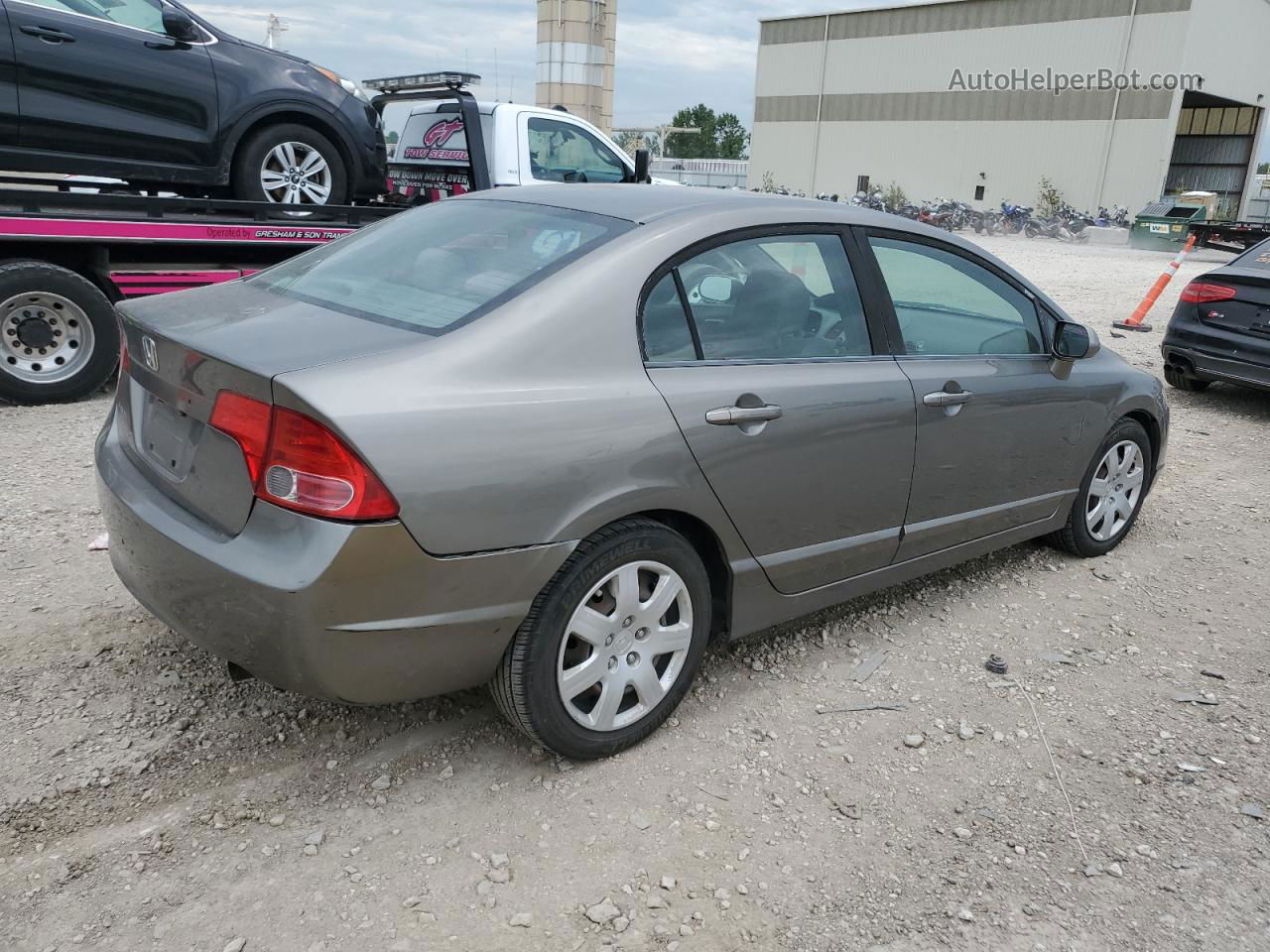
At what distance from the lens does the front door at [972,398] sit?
11.6ft

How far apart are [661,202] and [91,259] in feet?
15.4

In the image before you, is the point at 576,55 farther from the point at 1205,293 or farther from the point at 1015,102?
the point at 1205,293

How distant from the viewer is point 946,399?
11.5 ft

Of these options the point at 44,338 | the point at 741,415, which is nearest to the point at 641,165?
the point at 44,338

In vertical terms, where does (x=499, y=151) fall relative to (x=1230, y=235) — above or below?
above

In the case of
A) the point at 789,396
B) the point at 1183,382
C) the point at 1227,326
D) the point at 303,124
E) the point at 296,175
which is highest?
the point at 303,124

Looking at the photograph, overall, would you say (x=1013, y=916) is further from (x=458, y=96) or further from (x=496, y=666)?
(x=458, y=96)

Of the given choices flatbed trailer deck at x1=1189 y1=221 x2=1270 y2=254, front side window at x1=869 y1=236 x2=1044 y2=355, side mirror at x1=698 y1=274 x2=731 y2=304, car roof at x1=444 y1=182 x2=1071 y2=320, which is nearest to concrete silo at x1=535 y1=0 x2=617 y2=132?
flatbed trailer deck at x1=1189 y1=221 x2=1270 y2=254

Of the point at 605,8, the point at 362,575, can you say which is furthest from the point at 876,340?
the point at 605,8

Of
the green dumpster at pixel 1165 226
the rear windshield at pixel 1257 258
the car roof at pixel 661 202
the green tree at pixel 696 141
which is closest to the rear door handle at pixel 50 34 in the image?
the car roof at pixel 661 202

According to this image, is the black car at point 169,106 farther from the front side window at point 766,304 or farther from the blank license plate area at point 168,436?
the front side window at point 766,304

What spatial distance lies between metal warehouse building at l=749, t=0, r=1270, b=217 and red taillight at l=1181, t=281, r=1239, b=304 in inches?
1134

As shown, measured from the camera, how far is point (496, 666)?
2.63 m

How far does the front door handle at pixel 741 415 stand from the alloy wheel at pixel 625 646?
45 centimetres
